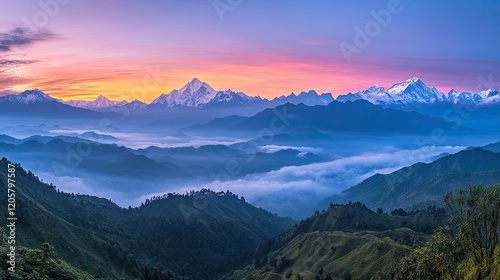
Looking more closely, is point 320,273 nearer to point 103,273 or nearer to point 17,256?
point 103,273

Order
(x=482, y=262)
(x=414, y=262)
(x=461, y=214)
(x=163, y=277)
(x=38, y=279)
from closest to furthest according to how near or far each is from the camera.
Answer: (x=38, y=279) → (x=482, y=262) → (x=461, y=214) → (x=414, y=262) → (x=163, y=277)

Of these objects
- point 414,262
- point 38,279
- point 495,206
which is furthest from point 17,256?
point 495,206

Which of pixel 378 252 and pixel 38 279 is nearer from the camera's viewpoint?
pixel 38 279

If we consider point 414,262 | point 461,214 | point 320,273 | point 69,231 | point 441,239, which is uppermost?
point 461,214

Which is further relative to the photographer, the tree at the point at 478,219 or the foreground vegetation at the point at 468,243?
the tree at the point at 478,219

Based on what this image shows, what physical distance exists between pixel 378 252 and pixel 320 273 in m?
27.4

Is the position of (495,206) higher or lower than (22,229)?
higher

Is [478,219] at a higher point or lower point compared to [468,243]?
higher

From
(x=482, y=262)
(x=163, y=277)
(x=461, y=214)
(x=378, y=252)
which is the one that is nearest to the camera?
(x=482, y=262)

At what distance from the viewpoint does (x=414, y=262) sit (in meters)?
67.2

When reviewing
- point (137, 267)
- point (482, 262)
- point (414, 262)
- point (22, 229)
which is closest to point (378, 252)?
point (137, 267)

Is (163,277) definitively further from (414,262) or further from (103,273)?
(414,262)

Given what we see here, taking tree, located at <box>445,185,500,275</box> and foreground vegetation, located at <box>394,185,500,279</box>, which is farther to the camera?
tree, located at <box>445,185,500,275</box>

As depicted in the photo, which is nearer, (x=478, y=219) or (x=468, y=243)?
(x=478, y=219)
